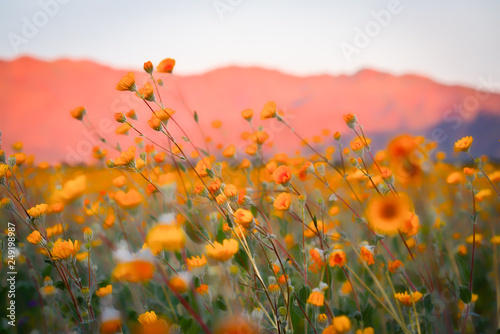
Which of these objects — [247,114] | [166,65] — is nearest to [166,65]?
[166,65]

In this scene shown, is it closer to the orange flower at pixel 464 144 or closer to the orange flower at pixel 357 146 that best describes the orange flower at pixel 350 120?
the orange flower at pixel 357 146

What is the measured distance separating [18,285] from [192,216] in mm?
906

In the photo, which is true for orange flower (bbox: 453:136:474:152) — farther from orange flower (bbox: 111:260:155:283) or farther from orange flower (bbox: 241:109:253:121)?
orange flower (bbox: 111:260:155:283)

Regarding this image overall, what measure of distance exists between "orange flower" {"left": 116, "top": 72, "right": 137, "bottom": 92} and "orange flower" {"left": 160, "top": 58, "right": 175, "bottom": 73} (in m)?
0.21

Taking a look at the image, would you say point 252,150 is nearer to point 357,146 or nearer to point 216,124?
point 357,146

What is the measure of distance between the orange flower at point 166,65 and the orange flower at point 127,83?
0.21 metres

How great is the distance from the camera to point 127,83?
3.25 ft

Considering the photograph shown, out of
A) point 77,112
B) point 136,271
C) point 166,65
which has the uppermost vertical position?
point 166,65

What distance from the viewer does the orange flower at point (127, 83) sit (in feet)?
3.21

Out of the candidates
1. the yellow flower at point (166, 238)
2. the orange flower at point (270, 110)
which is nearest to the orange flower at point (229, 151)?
the orange flower at point (270, 110)

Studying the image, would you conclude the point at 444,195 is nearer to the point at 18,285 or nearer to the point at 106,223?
the point at 106,223

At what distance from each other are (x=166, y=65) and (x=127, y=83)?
246 millimetres

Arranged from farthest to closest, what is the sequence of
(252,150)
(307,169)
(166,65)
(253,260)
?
(252,150)
(166,65)
(307,169)
(253,260)

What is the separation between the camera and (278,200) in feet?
2.85
